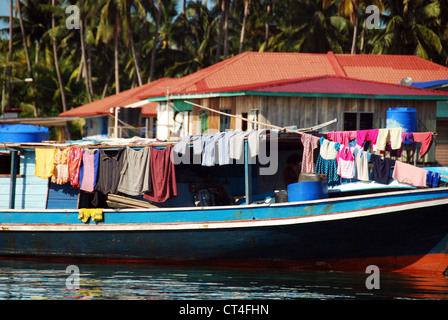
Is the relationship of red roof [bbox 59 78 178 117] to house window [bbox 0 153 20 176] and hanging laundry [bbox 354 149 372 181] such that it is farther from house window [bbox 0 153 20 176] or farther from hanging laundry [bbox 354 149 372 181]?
hanging laundry [bbox 354 149 372 181]

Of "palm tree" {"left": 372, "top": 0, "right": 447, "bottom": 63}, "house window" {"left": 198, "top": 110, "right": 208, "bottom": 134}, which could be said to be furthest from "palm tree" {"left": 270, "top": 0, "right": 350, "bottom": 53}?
"house window" {"left": 198, "top": 110, "right": 208, "bottom": 134}

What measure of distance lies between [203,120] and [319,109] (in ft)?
14.5

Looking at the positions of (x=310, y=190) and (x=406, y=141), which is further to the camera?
(x=406, y=141)

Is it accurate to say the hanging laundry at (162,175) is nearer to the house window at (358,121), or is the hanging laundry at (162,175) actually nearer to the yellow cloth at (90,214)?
the yellow cloth at (90,214)

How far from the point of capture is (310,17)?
4544 cm

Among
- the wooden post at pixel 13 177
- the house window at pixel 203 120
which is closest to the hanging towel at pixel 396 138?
the wooden post at pixel 13 177

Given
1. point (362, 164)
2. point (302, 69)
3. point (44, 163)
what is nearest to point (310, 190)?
point (362, 164)

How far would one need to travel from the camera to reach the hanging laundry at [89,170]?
1516 cm

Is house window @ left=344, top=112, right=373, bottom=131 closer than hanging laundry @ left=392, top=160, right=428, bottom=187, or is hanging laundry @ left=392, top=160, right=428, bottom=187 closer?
hanging laundry @ left=392, top=160, right=428, bottom=187

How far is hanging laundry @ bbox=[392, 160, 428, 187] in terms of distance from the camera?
43.9 ft

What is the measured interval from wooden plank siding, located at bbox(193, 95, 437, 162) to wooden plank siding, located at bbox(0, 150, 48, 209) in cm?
718

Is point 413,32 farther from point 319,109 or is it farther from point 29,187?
point 29,187

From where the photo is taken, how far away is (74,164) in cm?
1534

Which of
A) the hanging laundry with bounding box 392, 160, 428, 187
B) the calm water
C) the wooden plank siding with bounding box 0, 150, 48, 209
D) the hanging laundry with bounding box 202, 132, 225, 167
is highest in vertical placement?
the hanging laundry with bounding box 202, 132, 225, 167
